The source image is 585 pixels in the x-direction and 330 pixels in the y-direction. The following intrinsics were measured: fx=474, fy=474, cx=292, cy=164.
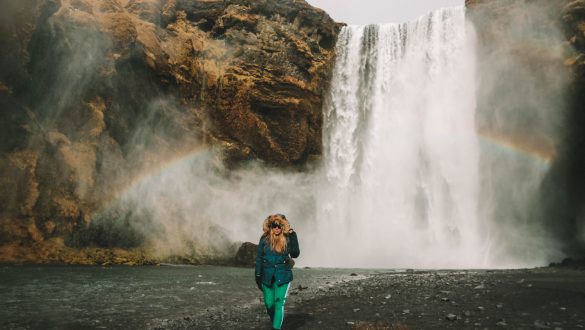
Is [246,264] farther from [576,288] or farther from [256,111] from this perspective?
[576,288]

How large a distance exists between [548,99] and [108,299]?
34.4 m

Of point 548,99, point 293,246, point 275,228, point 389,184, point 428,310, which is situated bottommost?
point 428,310

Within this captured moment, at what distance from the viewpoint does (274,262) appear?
8.16 metres

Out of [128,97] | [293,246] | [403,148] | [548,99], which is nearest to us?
[293,246]

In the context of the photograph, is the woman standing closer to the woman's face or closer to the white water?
the woman's face

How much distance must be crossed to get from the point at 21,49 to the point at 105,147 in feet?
29.9

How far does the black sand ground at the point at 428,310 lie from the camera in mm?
9180

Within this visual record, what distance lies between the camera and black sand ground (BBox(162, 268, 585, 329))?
9180mm

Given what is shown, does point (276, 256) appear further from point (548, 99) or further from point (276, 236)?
point (548, 99)

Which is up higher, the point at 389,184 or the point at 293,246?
the point at 389,184

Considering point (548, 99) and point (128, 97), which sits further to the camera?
point (128, 97)

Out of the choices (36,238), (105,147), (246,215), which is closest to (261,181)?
(246,215)

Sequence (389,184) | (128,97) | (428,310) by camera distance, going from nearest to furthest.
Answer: (428,310) < (128,97) < (389,184)

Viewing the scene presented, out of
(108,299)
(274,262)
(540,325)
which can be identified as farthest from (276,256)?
(108,299)
